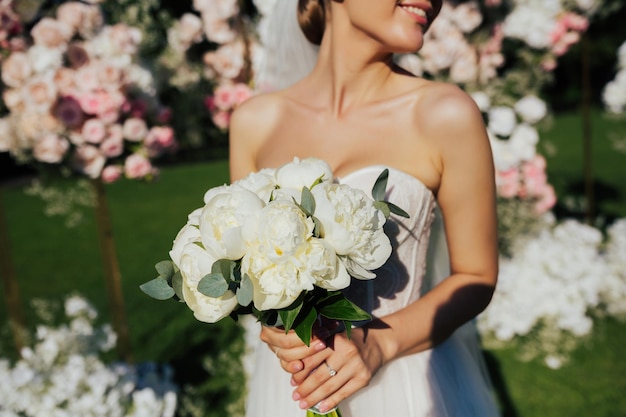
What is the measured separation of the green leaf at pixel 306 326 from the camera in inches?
49.3

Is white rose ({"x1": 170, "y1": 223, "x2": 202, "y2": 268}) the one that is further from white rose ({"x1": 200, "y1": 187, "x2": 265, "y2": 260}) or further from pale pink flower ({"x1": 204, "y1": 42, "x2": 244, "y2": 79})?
pale pink flower ({"x1": 204, "y1": 42, "x2": 244, "y2": 79})

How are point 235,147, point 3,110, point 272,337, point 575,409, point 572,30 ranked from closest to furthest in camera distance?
point 272,337, point 235,147, point 3,110, point 575,409, point 572,30

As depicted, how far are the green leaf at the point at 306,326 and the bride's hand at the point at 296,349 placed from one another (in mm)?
151

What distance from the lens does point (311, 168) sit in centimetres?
131

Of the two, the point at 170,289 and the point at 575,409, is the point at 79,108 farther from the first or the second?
the point at 575,409

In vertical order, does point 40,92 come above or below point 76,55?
below

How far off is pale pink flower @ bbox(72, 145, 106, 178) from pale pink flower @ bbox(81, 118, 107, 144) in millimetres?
61

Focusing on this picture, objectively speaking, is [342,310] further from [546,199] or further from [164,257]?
[164,257]

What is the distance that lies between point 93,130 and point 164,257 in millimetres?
6280

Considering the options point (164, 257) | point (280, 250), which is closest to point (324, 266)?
point (280, 250)

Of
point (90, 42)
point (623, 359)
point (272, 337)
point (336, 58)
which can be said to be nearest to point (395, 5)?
point (336, 58)

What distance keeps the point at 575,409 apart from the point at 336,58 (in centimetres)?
342

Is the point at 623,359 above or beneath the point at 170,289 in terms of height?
beneath

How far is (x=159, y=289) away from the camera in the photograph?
4.33 feet
